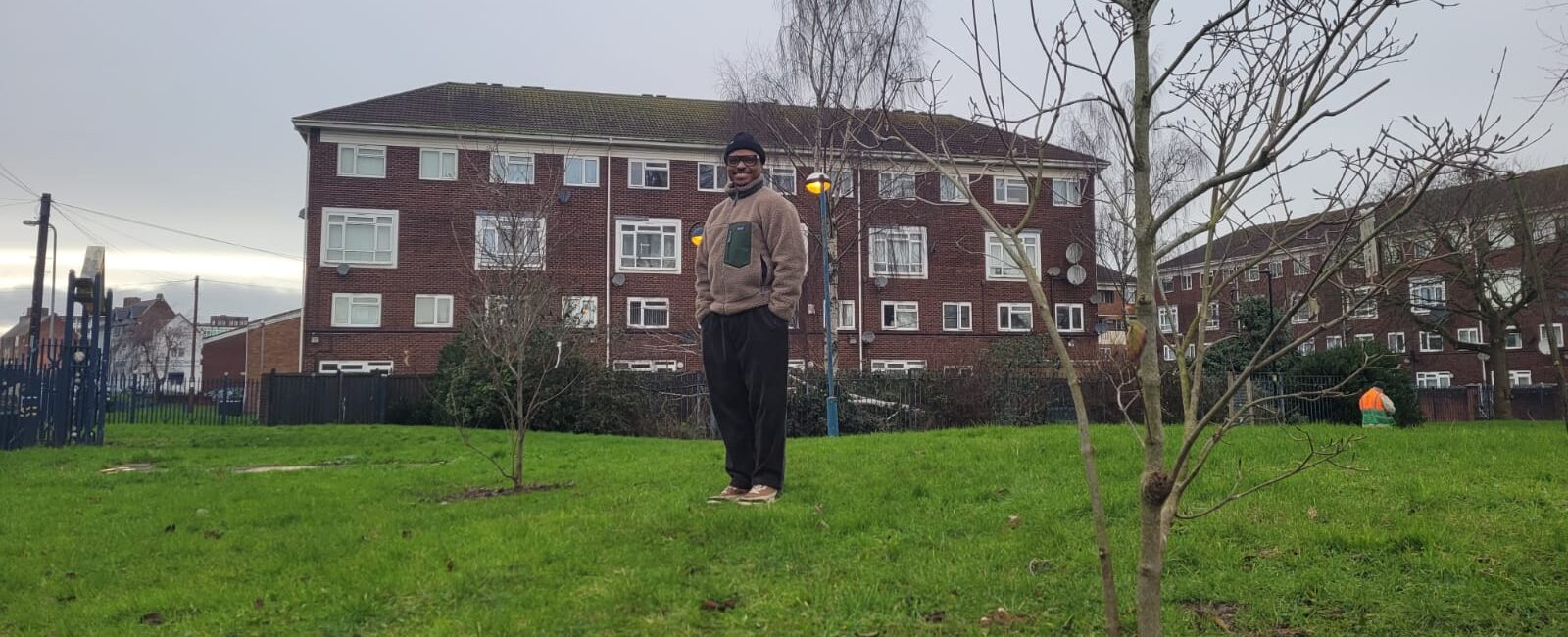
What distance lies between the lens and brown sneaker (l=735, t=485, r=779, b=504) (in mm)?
5633

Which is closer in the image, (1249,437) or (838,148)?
(1249,437)

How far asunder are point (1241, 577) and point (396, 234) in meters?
31.0

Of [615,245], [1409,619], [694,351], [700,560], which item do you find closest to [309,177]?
[615,245]

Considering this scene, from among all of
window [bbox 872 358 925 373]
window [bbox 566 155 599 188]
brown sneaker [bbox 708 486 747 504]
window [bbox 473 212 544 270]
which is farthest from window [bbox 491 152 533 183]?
brown sneaker [bbox 708 486 747 504]

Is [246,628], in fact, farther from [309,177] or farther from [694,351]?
[309,177]

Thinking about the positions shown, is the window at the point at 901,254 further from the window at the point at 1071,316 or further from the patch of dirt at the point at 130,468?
the patch of dirt at the point at 130,468

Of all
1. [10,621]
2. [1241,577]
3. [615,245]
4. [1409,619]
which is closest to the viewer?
[1409,619]

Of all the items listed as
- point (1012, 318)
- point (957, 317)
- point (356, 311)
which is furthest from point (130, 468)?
point (1012, 318)

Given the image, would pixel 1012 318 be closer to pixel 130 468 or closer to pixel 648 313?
pixel 648 313

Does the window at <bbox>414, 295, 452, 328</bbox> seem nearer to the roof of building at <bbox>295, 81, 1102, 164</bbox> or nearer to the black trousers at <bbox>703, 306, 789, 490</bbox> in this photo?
the roof of building at <bbox>295, 81, 1102, 164</bbox>

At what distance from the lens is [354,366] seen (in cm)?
3059

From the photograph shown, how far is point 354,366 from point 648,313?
9252 millimetres

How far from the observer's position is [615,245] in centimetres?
3303

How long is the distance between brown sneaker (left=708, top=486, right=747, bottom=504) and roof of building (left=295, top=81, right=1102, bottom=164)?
2295cm
